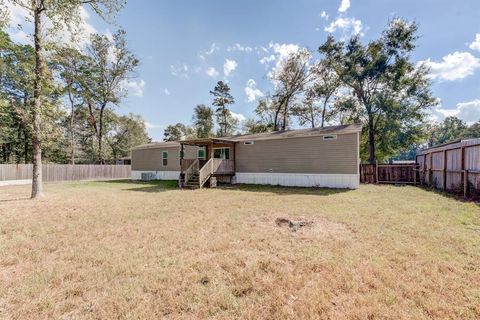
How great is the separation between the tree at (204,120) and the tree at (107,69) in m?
12.9

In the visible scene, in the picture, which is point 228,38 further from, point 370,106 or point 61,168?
point 61,168

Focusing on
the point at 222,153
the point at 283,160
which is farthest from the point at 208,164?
the point at 283,160

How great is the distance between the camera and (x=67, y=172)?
2069 cm

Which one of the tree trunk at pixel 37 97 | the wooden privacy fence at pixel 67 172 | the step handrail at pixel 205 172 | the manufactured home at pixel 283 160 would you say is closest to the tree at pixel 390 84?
the manufactured home at pixel 283 160

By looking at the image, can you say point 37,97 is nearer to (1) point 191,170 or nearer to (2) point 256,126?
(1) point 191,170

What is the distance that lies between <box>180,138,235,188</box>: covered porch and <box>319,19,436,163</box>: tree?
13.8 m

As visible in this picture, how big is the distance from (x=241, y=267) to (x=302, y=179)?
11.7 metres

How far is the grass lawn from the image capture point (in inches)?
108

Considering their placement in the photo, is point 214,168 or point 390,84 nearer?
point 214,168

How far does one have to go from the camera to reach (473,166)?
9.84 meters

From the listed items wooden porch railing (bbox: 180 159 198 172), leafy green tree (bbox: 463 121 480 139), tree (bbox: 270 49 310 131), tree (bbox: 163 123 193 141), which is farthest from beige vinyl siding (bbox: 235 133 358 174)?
leafy green tree (bbox: 463 121 480 139)

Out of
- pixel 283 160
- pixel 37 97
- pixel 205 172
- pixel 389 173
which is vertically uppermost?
pixel 37 97

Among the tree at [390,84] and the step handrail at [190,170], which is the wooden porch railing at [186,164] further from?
the tree at [390,84]

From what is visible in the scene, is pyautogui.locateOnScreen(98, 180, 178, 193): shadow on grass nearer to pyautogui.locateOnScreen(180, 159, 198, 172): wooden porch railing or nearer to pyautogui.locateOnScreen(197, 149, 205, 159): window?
pyautogui.locateOnScreen(180, 159, 198, 172): wooden porch railing
